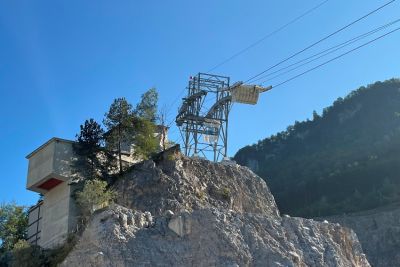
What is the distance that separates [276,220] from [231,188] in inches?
190

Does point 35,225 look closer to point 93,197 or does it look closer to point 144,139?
point 144,139

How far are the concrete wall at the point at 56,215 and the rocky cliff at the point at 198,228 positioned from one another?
3.01 m

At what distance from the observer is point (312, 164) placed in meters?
132

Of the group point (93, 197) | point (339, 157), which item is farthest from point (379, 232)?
point (93, 197)

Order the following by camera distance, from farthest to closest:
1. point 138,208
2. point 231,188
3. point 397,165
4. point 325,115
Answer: point 325,115 < point 397,165 < point 231,188 < point 138,208

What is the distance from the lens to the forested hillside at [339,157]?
377 feet

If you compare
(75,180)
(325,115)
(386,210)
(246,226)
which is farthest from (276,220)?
(325,115)

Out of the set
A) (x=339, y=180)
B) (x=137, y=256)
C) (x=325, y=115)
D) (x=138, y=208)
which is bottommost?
(x=137, y=256)

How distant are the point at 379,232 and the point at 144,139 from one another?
5888 cm

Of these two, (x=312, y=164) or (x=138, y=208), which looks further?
(x=312, y=164)

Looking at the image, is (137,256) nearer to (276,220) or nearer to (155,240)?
(155,240)

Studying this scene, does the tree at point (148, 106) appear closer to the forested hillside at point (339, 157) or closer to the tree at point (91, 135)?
the tree at point (91, 135)

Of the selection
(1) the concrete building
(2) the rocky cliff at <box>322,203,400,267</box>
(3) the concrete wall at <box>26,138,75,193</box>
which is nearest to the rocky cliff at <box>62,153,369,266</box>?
(1) the concrete building

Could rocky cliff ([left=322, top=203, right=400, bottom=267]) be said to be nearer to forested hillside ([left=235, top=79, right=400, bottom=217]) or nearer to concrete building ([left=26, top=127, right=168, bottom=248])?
forested hillside ([left=235, top=79, right=400, bottom=217])
